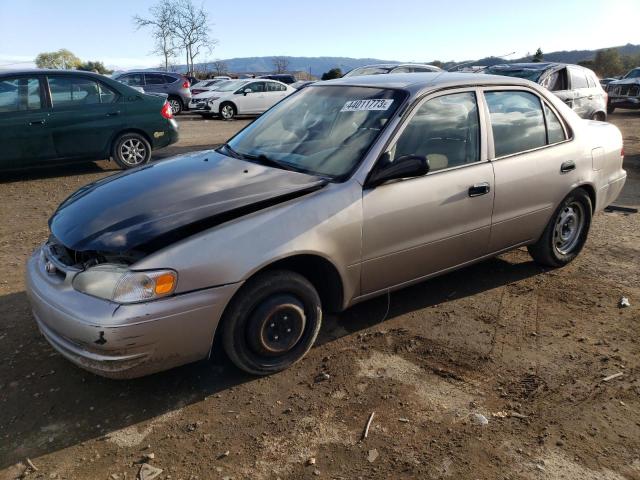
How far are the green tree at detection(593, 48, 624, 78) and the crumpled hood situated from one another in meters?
67.8

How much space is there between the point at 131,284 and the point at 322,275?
1.19 m

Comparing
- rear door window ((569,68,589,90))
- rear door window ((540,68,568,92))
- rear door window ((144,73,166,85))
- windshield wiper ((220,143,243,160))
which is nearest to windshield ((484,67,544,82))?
rear door window ((540,68,568,92))

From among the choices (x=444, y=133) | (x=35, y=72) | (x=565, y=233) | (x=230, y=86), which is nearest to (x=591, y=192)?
(x=565, y=233)

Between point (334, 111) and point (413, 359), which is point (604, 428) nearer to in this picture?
point (413, 359)

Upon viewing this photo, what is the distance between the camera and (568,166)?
14.6 ft

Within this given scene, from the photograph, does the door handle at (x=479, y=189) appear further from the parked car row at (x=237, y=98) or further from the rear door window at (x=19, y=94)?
the parked car row at (x=237, y=98)

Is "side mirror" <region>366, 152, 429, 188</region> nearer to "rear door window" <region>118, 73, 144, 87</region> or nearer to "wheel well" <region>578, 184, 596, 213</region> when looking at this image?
"wheel well" <region>578, 184, 596, 213</region>

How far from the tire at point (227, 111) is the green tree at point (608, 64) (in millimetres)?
56160

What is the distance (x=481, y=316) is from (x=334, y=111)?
1.89 meters

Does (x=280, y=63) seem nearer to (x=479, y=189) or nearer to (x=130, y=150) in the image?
(x=130, y=150)

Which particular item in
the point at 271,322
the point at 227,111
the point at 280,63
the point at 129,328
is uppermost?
the point at 280,63

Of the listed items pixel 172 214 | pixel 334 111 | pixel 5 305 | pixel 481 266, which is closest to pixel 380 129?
pixel 334 111

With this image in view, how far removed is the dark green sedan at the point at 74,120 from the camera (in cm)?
759

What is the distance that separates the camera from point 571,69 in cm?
1105
